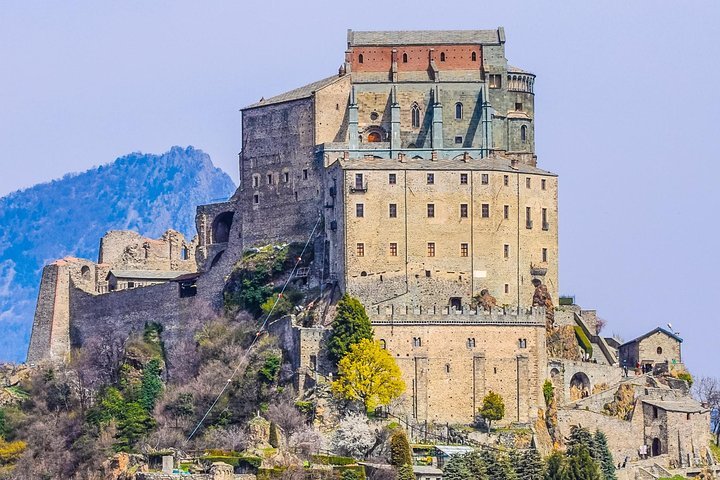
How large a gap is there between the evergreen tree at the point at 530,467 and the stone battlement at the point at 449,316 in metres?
8.43

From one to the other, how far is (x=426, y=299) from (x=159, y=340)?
1834 centimetres

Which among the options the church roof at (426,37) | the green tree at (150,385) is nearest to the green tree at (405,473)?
the green tree at (150,385)

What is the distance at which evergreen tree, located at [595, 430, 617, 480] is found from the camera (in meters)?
85.2

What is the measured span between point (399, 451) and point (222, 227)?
31036 mm

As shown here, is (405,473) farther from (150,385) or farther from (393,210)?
(150,385)

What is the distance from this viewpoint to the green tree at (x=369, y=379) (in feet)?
280

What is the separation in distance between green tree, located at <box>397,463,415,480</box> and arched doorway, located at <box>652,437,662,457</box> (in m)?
14.7

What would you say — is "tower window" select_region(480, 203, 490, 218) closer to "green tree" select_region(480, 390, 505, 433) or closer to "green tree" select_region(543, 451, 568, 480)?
"green tree" select_region(480, 390, 505, 433)

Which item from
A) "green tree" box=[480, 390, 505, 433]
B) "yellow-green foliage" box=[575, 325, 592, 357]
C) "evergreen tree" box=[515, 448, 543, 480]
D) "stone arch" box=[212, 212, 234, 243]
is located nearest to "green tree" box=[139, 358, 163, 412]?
"stone arch" box=[212, 212, 234, 243]

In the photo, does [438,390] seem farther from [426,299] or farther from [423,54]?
[423,54]

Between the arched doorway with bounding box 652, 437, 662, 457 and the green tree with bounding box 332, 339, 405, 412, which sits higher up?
the green tree with bounding box 332, 339, 405, 412

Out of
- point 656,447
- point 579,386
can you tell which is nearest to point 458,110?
point 579,386

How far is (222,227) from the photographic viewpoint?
109188mm

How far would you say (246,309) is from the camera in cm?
9888
